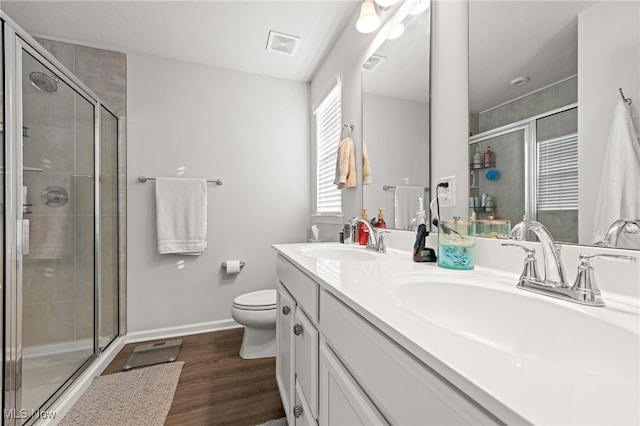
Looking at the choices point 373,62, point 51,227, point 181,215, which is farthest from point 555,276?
point 51,227

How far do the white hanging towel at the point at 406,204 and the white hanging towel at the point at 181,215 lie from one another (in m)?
1.60

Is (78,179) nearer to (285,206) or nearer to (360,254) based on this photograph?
(285,206)

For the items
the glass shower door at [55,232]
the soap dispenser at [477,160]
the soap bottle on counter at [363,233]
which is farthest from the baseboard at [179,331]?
the soap dispenser at [477,160]

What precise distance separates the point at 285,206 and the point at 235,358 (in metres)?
1.30

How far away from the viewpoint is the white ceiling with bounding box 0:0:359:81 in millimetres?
1718

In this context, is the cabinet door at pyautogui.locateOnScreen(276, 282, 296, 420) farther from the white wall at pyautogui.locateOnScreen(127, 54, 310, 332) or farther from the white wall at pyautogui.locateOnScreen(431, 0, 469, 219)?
the white wall at pyautogui.locateOnScreen(127, 54, 310, 332)

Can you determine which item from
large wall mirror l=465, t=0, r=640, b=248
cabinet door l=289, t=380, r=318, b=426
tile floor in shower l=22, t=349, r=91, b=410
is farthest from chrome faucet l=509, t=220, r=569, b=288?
tile floor in shower l=22, t=349, r=91, b=410

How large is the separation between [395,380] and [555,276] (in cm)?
48

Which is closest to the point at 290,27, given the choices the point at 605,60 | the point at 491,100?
the point at 491,100

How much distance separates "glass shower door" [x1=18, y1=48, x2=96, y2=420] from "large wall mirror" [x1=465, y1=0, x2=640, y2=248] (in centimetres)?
193

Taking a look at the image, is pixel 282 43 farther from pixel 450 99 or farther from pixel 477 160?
pixel 477 160

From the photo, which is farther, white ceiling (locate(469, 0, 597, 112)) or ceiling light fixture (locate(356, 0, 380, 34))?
ceiling light fixture (locate(356, 0, 380, 34))

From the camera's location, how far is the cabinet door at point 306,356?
0.85 meters

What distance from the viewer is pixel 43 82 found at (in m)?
1.46
